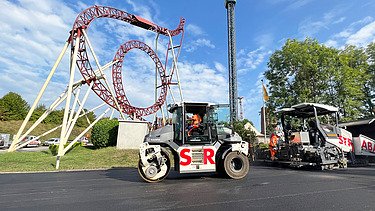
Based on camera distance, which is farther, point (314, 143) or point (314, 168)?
point (314, 143)

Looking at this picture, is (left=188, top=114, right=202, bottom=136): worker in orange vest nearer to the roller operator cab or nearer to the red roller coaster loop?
the roller operator cab

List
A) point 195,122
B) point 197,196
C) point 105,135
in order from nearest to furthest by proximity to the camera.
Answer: point 197,196
point 195,122
point 105,135

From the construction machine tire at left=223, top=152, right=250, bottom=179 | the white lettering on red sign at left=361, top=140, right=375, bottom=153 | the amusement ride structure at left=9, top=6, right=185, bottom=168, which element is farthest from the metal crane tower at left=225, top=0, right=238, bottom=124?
the construction machine tire at left=223, top=152, right=250, bottom=179

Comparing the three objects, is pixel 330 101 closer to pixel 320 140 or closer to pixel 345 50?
pixel 345 50

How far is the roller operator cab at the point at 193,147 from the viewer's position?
292 inches

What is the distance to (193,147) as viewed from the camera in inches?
298

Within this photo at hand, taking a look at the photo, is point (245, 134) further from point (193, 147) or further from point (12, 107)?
point (12, 107)

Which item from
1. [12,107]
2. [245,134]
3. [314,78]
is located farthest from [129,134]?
[12,107]

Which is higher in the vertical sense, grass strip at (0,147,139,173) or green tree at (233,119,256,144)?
green tree at (233,119,256,144)

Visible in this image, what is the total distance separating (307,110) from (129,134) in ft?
38.3

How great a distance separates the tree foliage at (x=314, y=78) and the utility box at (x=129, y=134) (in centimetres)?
1189

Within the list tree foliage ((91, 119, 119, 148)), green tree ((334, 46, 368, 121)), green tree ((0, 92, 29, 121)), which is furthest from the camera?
green tree ((0, 92, 29, 121))

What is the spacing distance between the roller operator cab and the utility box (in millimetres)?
9990

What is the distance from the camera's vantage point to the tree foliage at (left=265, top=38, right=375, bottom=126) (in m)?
20.1
